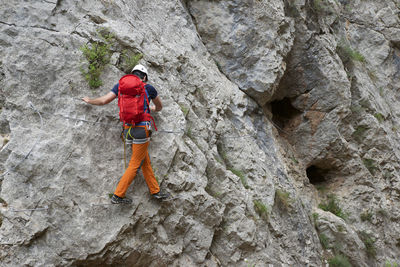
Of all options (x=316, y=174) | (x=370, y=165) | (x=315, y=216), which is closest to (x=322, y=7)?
(x=370, y=165)

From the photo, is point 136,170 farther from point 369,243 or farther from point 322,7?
point 322,7

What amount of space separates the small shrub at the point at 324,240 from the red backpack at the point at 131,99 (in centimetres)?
641

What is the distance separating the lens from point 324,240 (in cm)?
848

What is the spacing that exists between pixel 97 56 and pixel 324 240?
24.2ft

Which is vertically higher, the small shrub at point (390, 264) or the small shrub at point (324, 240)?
the small shrub at point (390, 264)

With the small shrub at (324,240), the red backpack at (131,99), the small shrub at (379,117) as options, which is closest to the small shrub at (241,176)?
the red backpack at (131,99)

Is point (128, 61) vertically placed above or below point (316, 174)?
above

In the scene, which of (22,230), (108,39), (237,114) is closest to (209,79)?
(237,114)

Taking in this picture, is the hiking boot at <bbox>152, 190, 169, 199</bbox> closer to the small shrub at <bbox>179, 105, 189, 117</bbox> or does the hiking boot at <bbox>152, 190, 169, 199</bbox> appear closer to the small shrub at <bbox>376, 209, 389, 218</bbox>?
the small shrub at <bbox>179, 105, 189, 117</bbox>

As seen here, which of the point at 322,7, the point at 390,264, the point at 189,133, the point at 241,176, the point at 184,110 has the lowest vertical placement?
the point at 390,264

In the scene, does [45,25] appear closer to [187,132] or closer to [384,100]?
[187,132]

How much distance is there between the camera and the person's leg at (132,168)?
187 inches

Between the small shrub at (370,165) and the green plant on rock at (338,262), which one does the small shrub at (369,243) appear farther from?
the small shrub at (370,165)

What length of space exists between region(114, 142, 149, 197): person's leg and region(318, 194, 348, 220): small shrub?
683 cm
